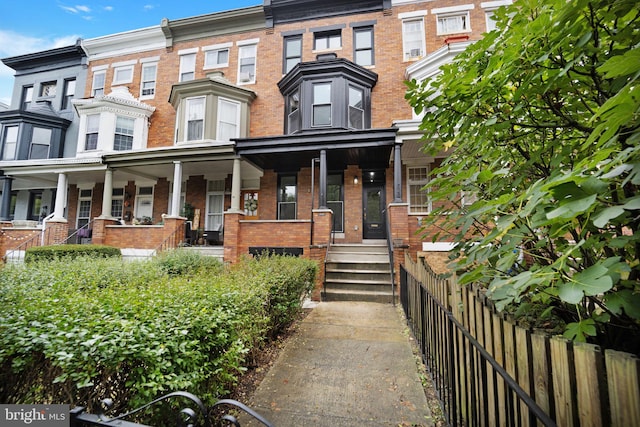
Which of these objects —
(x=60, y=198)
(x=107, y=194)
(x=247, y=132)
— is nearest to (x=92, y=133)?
(x=60, y=198)

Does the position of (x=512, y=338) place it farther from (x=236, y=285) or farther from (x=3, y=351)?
(x=3, y=351)

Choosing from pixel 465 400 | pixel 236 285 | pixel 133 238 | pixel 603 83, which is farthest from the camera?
pixel 133 238

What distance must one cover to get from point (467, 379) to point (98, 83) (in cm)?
1956

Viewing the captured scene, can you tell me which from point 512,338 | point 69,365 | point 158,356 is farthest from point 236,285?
point 512,338

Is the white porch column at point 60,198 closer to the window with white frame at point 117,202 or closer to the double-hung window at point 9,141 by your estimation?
→ the window with white frame at point 117,202

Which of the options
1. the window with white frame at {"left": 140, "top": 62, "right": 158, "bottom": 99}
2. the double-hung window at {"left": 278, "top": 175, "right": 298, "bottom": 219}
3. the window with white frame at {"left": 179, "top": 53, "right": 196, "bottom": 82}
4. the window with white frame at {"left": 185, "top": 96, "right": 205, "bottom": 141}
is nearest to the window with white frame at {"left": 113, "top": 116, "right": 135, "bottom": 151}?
the window with white frame at {"left": 140, "top": 62, "right": 158, "bottom": 99}

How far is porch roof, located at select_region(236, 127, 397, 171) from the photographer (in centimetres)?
905

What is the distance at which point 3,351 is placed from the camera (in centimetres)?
175

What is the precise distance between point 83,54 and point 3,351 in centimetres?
1937

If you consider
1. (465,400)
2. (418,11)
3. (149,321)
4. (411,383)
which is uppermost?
(418,11)

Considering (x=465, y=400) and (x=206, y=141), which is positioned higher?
(x=206, y=141)

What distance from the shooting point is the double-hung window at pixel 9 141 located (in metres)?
14.0

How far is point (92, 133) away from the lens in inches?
515
